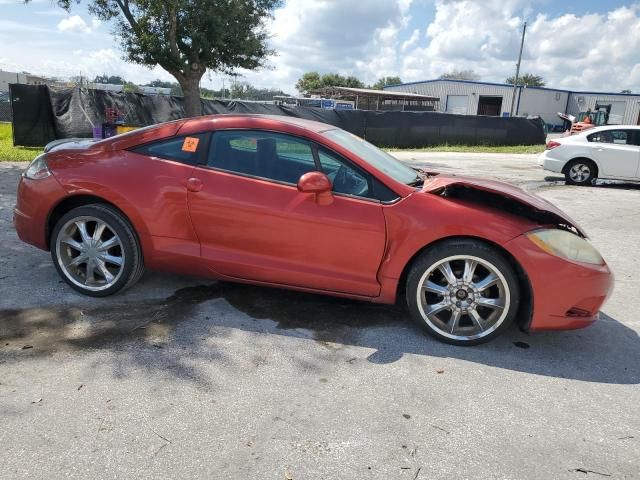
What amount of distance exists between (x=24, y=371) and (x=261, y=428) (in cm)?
150

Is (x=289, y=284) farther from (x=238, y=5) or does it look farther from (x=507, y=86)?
(x=507, y=86)

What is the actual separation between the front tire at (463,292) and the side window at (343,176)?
634 millimetres

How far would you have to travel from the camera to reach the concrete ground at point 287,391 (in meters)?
2.35

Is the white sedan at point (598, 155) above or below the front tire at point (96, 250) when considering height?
above

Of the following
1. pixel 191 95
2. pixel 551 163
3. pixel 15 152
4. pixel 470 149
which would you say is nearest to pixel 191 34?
pixel 191 95

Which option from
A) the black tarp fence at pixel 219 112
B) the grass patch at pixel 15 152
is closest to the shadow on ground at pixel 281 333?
the grass patch at pixel 15 152

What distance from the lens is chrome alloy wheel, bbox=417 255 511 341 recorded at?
339 cm

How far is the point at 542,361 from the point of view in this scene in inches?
133

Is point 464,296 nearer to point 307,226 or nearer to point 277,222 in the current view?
point 307,226

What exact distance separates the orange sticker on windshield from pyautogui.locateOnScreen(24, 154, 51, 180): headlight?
1.16 m

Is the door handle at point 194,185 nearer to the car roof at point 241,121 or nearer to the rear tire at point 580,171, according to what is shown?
the car roof at point 241,121

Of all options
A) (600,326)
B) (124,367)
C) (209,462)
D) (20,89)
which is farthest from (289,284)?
(20,89)

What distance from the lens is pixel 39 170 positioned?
162 inches

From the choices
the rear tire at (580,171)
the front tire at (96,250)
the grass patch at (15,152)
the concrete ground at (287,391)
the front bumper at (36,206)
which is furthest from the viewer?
the rear tire at (580,171)
